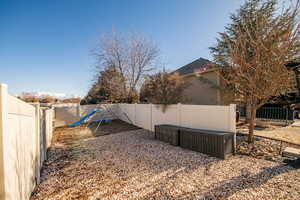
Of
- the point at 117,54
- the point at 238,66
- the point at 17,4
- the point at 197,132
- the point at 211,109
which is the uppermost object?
the point at 117,54

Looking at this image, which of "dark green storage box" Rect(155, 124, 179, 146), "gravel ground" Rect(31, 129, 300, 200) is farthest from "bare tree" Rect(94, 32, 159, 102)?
"gravel ground" Rect(31, 129, 300, 200)

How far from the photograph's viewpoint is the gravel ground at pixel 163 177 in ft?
8.10

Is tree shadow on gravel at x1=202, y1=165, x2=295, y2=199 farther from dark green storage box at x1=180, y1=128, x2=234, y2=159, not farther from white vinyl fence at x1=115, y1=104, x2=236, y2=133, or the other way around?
white vinyl fence at x1=115, y1=104, x2=236, y2=133

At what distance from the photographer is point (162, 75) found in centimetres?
767

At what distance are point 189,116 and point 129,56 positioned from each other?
11.8 meters

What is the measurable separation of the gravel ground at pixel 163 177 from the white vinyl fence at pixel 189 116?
47.9 inches

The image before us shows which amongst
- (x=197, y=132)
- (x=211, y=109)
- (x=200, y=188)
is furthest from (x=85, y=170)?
(x=211, y=109)

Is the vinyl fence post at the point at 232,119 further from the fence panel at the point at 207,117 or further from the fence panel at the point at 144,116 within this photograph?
the fence panel at the point at 144,116

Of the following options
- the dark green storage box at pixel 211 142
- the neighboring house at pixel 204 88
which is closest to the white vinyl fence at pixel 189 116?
the dark green storage box at pixel 211 142

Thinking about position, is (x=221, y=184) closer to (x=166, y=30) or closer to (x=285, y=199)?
(x=285, y=199)

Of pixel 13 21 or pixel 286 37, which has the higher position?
pixel 13 21

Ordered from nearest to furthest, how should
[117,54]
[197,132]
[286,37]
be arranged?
[286,37]
[197,132]
[117,54]

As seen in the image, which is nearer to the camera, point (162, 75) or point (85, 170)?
point (85, 170)

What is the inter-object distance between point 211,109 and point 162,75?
359 cm
